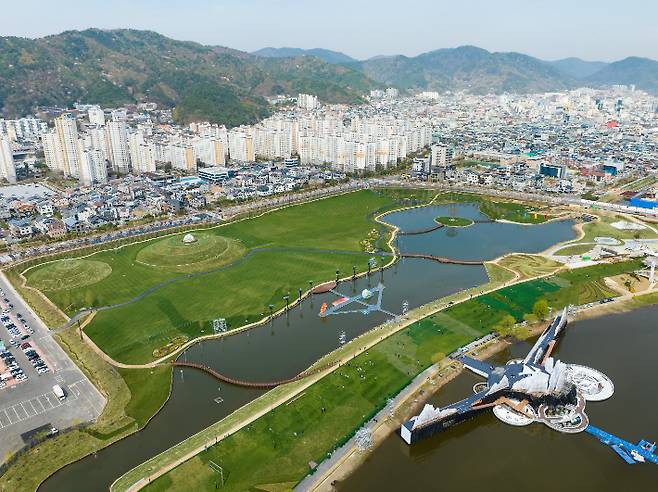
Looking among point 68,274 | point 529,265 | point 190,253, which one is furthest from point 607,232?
point 68,274

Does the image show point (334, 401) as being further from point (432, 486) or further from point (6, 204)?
point (6, 204)

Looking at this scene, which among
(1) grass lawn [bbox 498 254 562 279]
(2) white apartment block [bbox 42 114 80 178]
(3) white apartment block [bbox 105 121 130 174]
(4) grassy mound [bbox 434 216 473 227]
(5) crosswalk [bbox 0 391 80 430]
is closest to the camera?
(5) crosswalk [bbox 0 391 80 430]

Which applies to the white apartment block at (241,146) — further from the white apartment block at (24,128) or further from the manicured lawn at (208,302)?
the manicured lawn at (208,302)

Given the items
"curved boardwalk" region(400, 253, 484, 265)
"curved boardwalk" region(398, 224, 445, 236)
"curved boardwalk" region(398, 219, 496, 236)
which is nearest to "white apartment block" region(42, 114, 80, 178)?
"curved boardwalk" region(398, 224, 445, 236)

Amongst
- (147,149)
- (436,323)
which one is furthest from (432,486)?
(147,149)

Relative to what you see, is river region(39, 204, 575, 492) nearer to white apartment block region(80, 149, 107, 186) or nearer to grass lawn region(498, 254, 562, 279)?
grass lawn region(498, 254, 562, 279)

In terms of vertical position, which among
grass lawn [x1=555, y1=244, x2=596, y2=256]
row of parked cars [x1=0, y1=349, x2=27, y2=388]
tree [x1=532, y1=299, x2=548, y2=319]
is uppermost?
tree [x1=532, y1=299, x2=548, y2=319]
